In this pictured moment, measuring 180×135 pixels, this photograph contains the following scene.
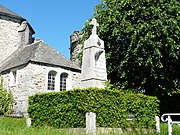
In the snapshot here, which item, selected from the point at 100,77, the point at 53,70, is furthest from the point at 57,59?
the point at 100,77

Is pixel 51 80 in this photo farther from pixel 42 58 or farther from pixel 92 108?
pixel 92 108

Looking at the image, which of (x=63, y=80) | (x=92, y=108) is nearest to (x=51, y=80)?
(x=63, y=80)

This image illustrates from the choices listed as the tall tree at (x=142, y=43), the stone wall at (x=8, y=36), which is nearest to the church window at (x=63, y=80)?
the tall tree at (x=142, y=43)

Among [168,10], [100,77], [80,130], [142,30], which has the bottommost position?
[80,130]

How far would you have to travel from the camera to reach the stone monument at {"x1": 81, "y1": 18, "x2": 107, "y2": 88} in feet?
36.2

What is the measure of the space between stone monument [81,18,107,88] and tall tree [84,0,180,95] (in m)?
5.00

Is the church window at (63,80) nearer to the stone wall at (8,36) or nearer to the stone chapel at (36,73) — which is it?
the stone chapel at (36,73)

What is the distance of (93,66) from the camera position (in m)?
11.1

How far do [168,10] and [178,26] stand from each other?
1.11 metres

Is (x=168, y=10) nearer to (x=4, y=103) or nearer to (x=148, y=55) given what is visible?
(x=148, y=55)

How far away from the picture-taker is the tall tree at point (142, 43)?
15977 millimetres

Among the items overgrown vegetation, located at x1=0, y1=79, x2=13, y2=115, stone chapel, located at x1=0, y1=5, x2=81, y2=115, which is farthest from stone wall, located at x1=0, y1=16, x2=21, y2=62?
Result: overgrown vegetation, located at x1=0, y1=79, x2=13, y2=115

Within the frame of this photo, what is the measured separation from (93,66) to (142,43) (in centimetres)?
576

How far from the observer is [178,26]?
1619cm
